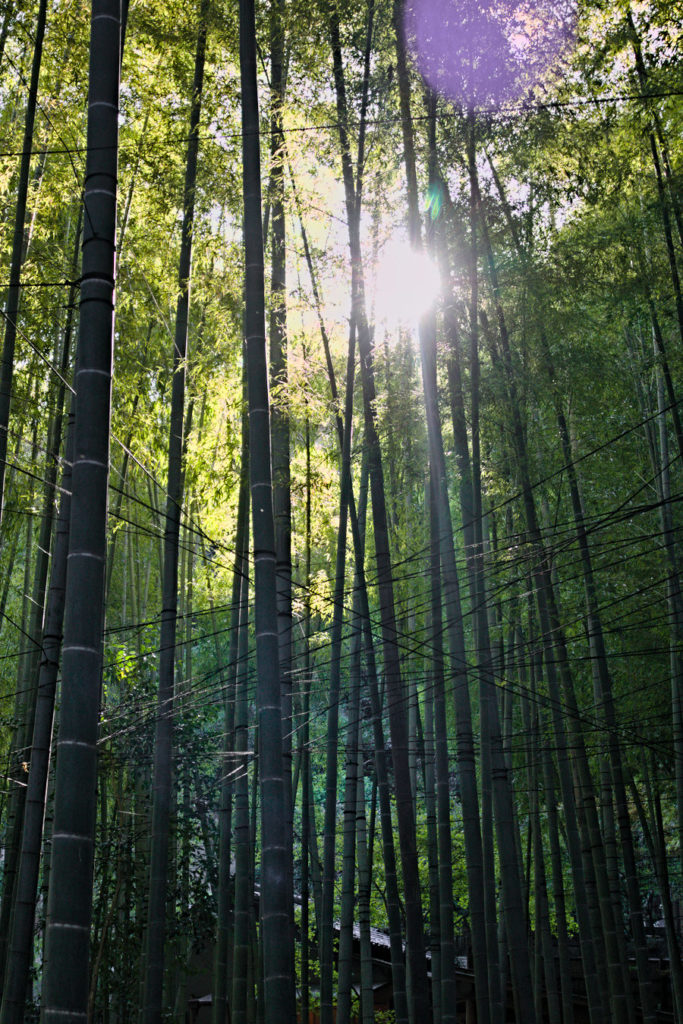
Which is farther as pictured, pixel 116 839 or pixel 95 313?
pixel 116 839

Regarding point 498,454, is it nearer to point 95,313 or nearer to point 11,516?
point 11,516

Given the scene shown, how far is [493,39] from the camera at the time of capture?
5926mm

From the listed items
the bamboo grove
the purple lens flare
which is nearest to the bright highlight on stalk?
the bamboo grove

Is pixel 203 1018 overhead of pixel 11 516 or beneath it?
beneath

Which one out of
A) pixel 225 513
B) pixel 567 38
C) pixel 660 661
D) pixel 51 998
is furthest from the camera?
pixel 660 661

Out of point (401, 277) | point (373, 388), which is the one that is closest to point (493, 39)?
point (401, 277)

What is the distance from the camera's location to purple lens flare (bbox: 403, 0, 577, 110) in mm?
5859

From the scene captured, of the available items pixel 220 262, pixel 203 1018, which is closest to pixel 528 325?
pixel 220 262

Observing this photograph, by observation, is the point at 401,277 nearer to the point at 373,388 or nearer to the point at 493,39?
the point at 373,388

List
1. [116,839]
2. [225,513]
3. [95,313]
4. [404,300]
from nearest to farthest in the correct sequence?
[95,313], [404,300], [225,513], [116,839]

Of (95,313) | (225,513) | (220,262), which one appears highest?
(220,262)

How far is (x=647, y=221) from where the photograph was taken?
22.8ft

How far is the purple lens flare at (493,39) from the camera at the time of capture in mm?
5859

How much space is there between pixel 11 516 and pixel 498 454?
3705 mm
